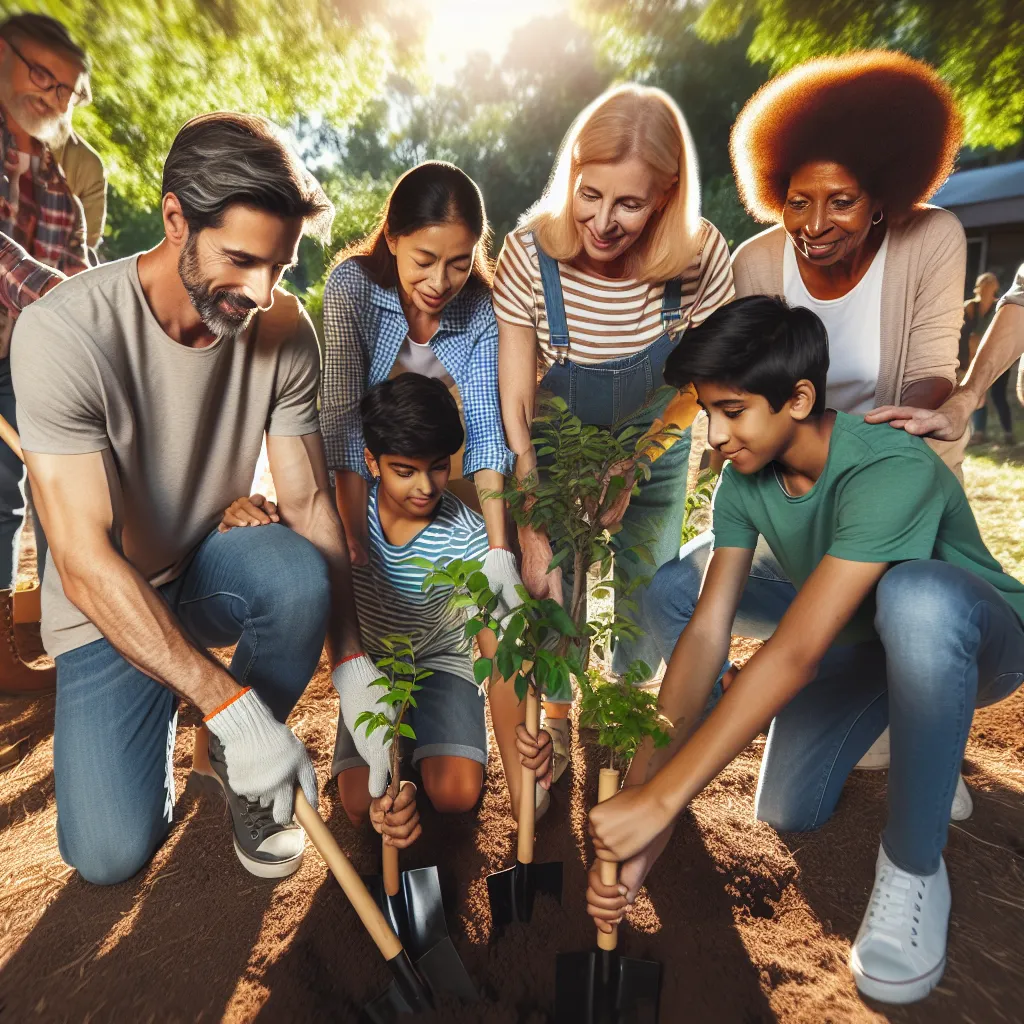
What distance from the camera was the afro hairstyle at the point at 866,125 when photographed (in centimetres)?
178

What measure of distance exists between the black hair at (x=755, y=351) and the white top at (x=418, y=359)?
34.9 inches

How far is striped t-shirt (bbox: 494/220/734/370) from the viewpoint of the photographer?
6.50 ft

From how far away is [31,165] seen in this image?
2.30 m

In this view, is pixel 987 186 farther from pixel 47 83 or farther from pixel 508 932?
pixel 508 932

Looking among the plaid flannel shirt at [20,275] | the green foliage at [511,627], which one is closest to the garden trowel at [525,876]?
the green foliage at [511,627]

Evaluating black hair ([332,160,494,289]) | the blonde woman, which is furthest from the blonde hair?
Answer: black hair ([332,160,494,289])

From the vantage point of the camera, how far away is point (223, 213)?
1552 millimetres

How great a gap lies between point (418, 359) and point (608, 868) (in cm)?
140

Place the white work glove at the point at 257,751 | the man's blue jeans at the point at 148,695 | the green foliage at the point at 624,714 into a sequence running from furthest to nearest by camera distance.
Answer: the man's blue jeans at the point at 148,695, the white work glove at the point at 257,751, the green foliage at the point at 624,714

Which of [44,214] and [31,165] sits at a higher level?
[31,165]

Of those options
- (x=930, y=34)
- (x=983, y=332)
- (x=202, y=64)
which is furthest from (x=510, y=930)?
(x=983, y=332)

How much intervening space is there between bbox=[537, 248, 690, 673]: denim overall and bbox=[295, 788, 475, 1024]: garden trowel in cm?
88

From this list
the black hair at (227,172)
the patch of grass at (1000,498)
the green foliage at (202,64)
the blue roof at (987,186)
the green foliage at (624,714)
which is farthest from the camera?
the blue roof at (987,186)

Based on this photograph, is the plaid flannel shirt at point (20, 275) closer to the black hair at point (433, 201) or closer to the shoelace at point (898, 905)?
the black hair at point (433, 201)
